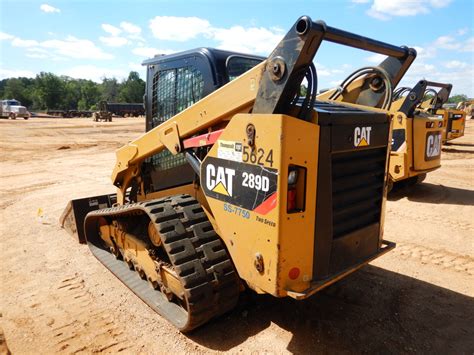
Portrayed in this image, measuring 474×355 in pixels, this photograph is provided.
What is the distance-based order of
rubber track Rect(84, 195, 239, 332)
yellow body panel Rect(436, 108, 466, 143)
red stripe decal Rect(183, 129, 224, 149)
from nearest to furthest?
rubber track Rect(84, 195, 239, 332)
red stripe decal Rect(183, 129, 224, 149)
yellow body panel Rect(436, 108, 466, 143)

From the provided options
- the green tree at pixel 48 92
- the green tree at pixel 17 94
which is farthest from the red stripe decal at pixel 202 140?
the green tree at pixel 17 94

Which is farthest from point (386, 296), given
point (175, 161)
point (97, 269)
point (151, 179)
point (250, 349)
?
point (97, 269)

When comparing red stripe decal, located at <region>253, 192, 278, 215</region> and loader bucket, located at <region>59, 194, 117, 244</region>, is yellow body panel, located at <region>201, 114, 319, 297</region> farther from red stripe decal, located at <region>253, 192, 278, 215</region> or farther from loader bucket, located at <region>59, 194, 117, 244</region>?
loader bucket, located at <region>59, 194, 117, 244</region>

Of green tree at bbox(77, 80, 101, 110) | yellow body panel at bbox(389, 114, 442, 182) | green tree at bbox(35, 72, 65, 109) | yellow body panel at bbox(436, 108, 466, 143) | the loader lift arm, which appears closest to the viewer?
the loader lift arm

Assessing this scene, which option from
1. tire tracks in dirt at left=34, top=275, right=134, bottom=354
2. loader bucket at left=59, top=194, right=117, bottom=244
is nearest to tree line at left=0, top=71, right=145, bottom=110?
loader bucket at left=59, top=194, right=117, bottom=244

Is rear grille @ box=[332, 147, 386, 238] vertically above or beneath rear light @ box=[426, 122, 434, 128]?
beneath

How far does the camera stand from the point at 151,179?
4082 mm

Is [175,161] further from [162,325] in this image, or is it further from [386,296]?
[386,296]

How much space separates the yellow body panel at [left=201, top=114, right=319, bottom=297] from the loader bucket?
3.18 meters

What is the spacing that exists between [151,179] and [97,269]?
1221 millimetres

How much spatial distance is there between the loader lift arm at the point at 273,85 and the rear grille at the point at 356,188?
586mm

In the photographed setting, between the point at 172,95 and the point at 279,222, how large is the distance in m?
1.98

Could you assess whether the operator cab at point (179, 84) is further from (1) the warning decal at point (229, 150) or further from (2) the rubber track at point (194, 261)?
(1) the warning decal at point (229, 150)

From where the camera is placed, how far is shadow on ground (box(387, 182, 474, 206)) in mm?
7305
